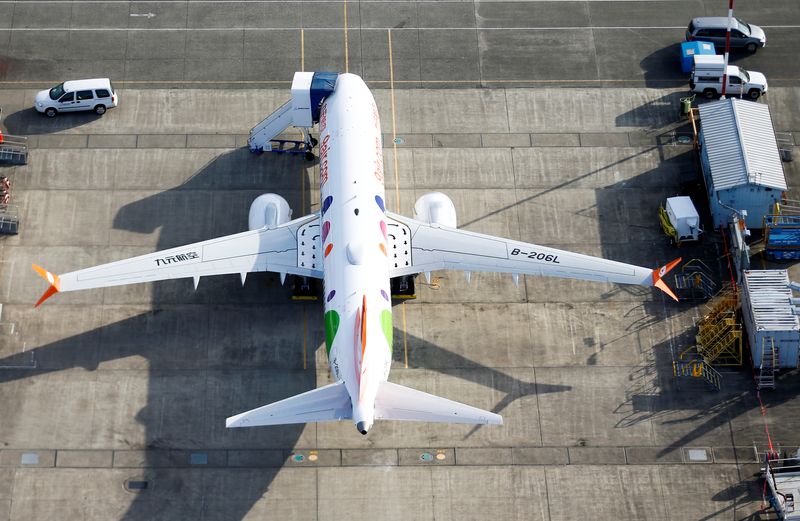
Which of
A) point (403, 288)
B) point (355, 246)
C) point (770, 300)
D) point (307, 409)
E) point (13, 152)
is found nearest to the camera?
point (307, 409)

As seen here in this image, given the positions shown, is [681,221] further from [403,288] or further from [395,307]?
[395,307]

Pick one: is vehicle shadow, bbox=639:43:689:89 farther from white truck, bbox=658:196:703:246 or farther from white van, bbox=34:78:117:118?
white van, bbox=34:78:117:118

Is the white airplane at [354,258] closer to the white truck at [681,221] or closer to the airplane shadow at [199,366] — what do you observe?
the airplane shadow at [199,366]

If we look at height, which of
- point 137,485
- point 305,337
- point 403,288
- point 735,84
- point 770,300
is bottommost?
point 137,485

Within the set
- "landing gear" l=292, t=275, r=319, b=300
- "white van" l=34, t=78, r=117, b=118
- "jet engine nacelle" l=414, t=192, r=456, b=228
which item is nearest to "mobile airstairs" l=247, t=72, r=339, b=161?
"jet engine nacelle" l=414, t=192, r=456, b=228

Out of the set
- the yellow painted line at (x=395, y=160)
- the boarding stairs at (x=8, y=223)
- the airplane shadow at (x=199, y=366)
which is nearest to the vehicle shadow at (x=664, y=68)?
the yellow painted line at (x=395, y=160)

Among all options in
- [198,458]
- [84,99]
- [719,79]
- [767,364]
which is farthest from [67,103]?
[767,364]
